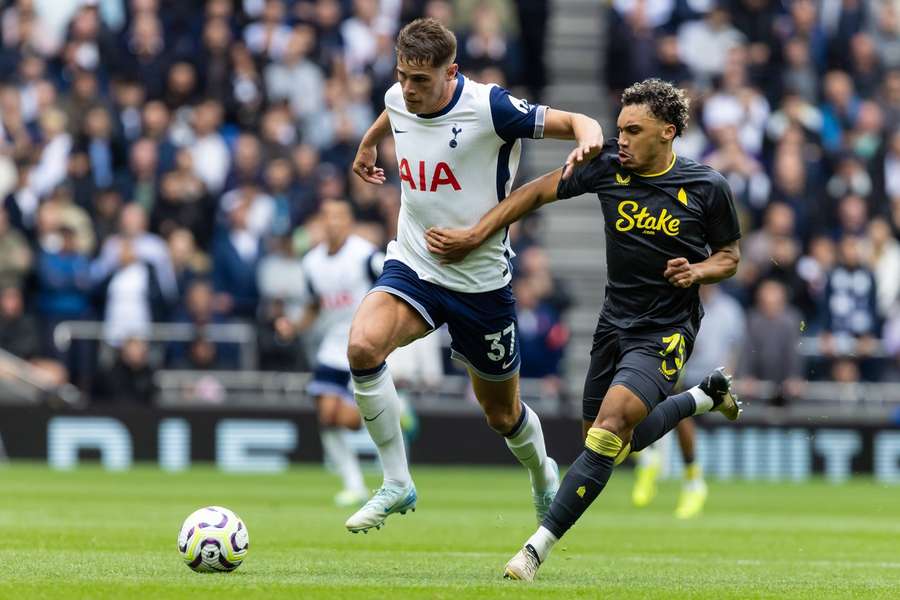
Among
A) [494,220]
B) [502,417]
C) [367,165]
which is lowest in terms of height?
[502,417]

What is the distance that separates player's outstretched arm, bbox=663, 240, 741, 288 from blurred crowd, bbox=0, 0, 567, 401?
33.0ft

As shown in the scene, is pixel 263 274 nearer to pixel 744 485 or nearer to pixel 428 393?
pixel 428 393

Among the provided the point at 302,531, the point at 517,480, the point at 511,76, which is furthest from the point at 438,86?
the point at 511,76

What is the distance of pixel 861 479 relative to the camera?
69.3 ft

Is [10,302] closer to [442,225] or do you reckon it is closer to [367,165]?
[367,165]

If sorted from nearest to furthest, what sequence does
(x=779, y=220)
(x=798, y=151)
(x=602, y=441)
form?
(x=602, y=441) → (x=779, y=220) → (x=798, y=151)

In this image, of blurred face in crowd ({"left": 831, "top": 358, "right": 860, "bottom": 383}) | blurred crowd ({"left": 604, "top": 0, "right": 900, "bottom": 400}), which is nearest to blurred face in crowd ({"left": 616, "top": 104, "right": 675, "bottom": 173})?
blurred crowd ({"left": 604, "top": 0, "right": 900, "bottom": 400})

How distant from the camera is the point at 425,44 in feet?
30.4

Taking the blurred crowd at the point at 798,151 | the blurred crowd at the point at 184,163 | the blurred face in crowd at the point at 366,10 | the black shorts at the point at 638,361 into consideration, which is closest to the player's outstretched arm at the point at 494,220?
the black shorts at the point at 638,361

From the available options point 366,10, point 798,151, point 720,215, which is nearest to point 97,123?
point 366,10

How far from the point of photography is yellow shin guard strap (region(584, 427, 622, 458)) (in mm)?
8984

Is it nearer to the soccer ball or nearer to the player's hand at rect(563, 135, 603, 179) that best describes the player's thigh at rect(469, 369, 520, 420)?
the player's hand at rect(563, 135, 603, 179)

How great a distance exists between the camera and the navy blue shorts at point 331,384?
16391 millimetres

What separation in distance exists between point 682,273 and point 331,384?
7.54m
